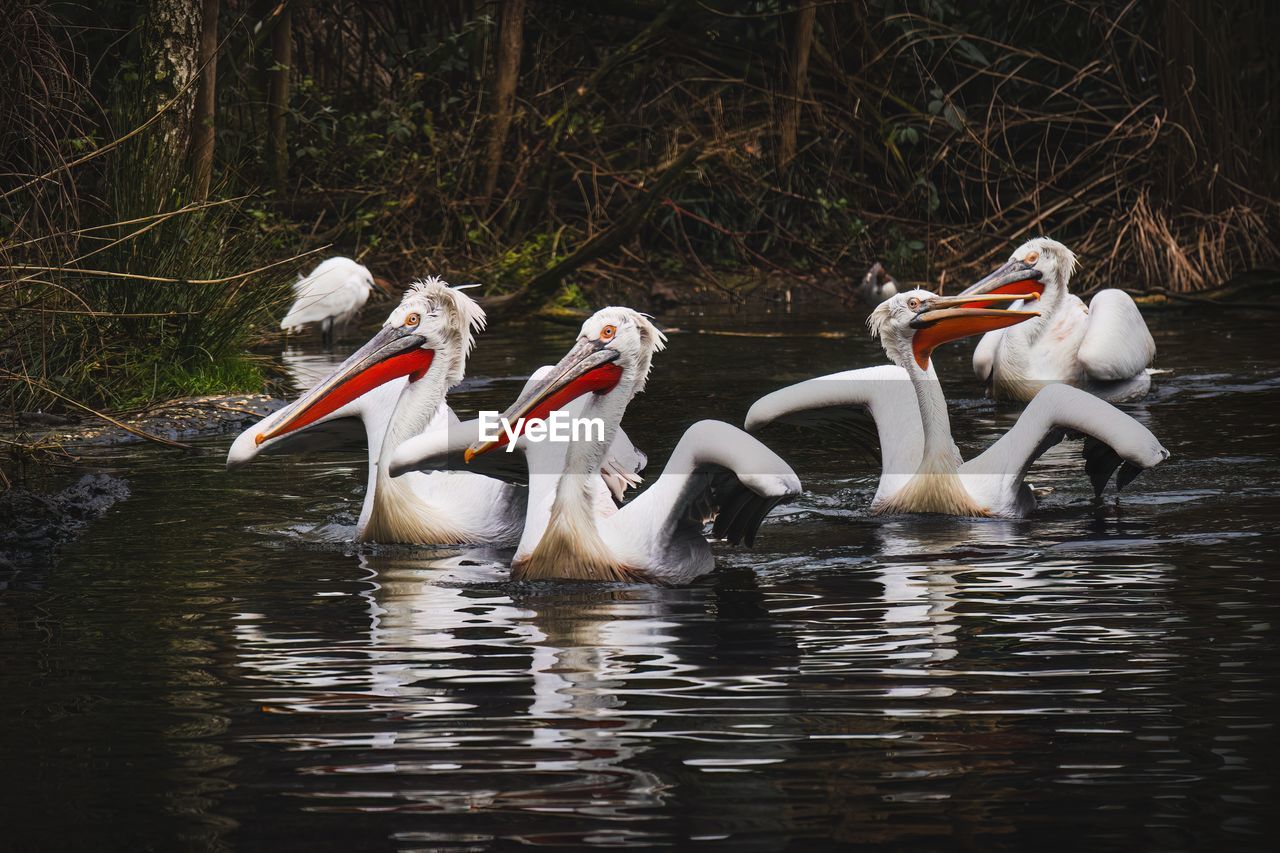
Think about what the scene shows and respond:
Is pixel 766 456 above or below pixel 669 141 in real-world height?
below

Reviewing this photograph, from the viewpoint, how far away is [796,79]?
15.8 meters

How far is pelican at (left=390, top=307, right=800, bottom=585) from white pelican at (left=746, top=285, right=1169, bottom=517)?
3.94 ft

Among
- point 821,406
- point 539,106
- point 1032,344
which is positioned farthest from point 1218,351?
point 539,106

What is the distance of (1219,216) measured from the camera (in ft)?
44.8

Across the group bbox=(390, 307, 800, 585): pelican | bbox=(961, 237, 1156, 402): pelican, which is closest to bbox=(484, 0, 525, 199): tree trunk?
bbox=(961, 237, 1156, 402): pelican

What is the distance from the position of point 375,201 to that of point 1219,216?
6602 mm

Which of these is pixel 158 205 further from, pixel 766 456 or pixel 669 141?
pixel 669 141

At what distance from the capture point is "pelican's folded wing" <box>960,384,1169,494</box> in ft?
20.8

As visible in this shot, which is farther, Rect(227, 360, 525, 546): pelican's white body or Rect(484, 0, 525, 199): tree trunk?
Rect(484, 0, 525, 199): tree trunk

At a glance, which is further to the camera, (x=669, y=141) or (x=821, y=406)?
(x=669, y=141)

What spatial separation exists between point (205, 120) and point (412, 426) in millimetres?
4599

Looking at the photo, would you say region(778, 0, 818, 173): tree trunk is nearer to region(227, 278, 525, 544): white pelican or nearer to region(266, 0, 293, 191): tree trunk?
region(266, 0, 293, 191): tree trunk

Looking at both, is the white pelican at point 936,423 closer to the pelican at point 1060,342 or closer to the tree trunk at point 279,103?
the pelican at point 1060,342

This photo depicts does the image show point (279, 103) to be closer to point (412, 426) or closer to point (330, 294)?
point (330, 294)
